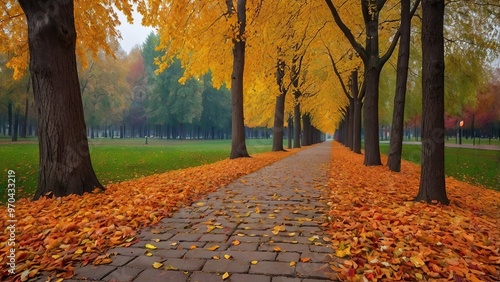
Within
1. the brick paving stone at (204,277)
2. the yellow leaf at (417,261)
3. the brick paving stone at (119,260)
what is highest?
the yellow leaf at (417,261)

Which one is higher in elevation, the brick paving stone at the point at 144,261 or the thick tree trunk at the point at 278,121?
the thick tree trunk at the point at 278,121

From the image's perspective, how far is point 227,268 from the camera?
2975 millimetres

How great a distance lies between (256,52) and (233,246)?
13.9m

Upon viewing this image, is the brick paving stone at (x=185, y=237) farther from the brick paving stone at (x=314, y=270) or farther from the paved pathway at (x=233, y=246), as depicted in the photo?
the brick paving stone at (x=314, y=270)

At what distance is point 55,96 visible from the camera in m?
5.83

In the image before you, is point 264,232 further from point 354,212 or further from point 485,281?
point 485,281

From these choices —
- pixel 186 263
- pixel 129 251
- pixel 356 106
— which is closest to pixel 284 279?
pixel 186 263

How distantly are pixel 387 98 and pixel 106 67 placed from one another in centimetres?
3444

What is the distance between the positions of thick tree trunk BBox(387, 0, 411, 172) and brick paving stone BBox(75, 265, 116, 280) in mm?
9845

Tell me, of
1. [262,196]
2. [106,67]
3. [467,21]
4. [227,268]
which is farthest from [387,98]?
[106,67]

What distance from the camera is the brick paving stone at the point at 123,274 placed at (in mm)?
2764

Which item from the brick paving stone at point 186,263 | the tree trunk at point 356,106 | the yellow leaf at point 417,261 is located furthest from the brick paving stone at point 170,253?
the tree trunk at point 356,106

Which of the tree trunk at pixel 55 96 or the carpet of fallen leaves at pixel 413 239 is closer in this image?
the carpet of fallen leaves at pixel 413 239

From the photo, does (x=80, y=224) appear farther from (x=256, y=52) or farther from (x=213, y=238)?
(x=256, y=52)
